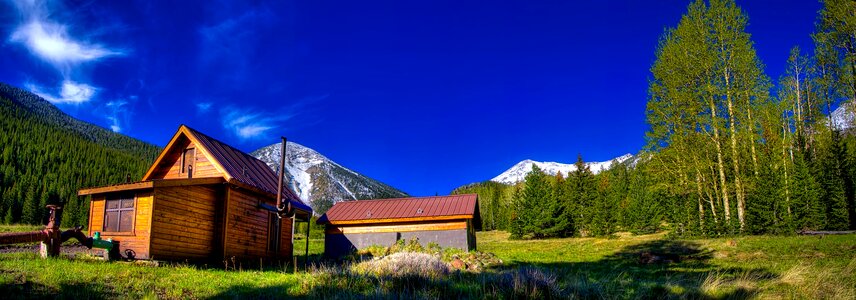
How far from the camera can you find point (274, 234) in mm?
22859

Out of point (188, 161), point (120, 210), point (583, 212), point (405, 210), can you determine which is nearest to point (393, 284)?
point (120, 210)

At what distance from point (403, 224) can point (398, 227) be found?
34 centimetres

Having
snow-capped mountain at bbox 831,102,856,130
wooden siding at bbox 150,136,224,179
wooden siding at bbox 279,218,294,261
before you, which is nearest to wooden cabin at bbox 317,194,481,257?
wooden siding at bbox 279,218,294,261

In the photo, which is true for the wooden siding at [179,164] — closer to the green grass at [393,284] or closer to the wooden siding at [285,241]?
the wooden siding at [285,241]

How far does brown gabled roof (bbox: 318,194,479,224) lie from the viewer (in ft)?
89.8

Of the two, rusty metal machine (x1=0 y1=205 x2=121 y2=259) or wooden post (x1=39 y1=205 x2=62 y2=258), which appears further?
wooden post (x1=39 y1=205 x2=62 y2=258)

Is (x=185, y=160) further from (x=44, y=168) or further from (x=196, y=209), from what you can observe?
(x=44, y=168)

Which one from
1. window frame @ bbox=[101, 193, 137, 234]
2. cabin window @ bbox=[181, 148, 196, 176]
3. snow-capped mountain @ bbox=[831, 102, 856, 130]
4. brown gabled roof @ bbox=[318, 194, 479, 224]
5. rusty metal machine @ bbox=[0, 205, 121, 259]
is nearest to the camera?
rusty metal machine @ bbox=[0, 205, 121, 259]

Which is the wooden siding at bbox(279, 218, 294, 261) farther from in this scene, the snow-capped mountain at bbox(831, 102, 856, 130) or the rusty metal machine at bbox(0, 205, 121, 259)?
the snow-capped mountain at bbox(831, 102, 856, 130)

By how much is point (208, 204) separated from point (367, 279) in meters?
12.1

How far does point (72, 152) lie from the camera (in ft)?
382

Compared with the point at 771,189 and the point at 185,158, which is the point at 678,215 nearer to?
the point at 771,189

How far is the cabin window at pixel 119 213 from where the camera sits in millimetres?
16516

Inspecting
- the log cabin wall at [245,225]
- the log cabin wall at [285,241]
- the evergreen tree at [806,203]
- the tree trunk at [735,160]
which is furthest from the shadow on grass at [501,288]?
the evergreen tree at [806,203]
